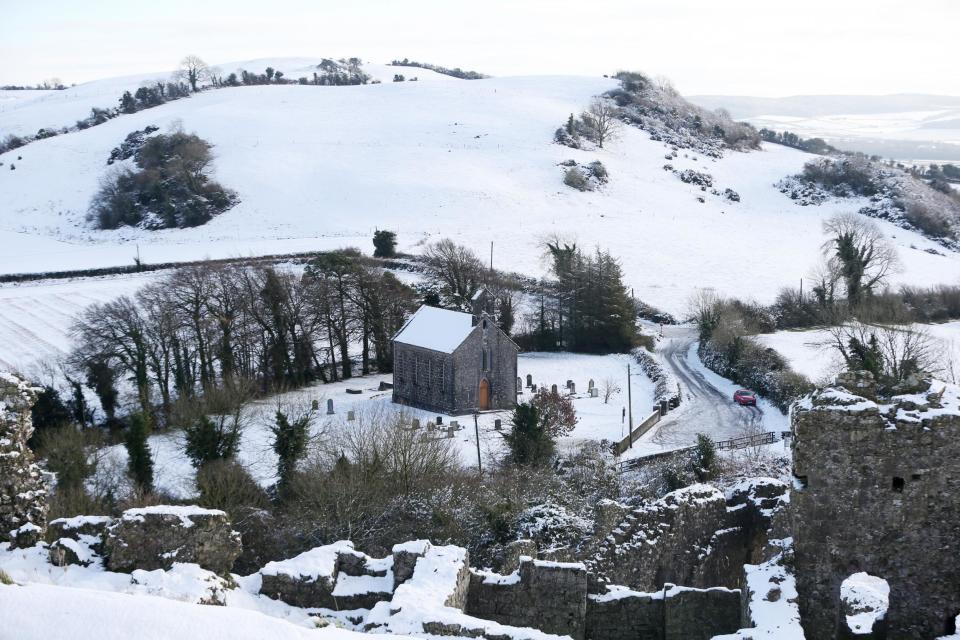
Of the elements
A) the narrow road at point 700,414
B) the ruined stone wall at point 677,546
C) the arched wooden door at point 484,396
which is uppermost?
the ruined stone wall at point 677,546

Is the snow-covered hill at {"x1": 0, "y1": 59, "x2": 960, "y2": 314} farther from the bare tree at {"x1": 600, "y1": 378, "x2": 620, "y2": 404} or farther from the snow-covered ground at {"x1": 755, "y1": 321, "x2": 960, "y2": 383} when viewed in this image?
the bare tree at {"x1": 600, "y1": 378, "x2": 620, "y2": 404}

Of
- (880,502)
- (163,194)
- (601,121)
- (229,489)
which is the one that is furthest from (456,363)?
(601,121)

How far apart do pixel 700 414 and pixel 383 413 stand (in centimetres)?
1518

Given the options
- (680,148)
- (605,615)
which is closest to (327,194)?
(680,148)

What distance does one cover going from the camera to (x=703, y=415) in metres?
42.5

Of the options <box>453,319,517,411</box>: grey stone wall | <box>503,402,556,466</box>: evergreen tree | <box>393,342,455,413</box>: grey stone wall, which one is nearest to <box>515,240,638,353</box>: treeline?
<box>453,319,517,411</box>: grey stone wall

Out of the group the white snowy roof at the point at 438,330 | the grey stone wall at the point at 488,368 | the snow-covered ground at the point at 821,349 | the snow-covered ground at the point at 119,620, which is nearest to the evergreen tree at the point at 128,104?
the white snowy roof at the point at 438,330

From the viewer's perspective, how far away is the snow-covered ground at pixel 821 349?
139 ft

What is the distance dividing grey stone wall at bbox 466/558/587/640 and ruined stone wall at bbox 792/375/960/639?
3.61m

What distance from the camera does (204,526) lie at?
12.8 meters

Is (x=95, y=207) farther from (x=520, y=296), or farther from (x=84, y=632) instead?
(x=84, y=632)

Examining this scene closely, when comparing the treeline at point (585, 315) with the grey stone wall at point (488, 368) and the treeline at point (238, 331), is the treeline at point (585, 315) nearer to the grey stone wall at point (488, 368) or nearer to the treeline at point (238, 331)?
the treeline at point (238, 331)

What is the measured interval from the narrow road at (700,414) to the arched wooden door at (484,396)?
8672mm

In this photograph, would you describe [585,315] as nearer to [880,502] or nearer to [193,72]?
[880,502]
